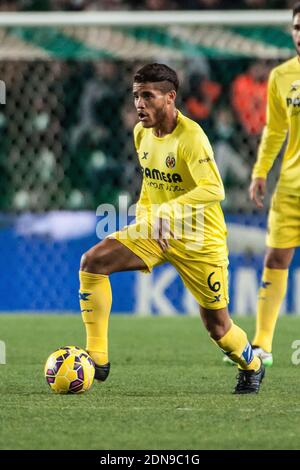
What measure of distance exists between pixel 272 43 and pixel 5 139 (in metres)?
3.21

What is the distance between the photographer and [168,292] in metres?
10.6

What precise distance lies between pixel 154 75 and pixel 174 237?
86 centimetres

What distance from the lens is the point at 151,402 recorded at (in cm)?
563

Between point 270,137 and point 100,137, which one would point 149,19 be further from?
point 270,137

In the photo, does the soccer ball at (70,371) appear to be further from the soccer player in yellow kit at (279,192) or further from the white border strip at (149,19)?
the white border strip at (149,19)

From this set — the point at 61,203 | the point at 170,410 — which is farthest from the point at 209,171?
the point at 61,203

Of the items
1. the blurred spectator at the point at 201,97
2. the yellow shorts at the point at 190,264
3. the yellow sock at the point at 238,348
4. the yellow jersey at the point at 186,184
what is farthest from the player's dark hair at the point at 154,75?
the blurred spectator at the point at 201,97

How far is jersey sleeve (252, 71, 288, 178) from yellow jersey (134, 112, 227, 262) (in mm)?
1351

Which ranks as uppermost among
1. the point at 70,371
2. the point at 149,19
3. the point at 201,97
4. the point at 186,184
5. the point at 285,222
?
the point at 149,19

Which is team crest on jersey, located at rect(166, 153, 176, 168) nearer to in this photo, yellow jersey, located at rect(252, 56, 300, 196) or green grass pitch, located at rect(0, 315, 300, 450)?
green grass pitch, located at rect(0, 315, 300, 450)

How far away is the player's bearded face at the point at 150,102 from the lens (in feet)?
19.6

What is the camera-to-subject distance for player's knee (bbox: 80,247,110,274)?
586cm

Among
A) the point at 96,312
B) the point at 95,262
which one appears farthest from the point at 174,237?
the point at 96,312

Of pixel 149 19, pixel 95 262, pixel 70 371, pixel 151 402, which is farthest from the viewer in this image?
pixel 149 19
